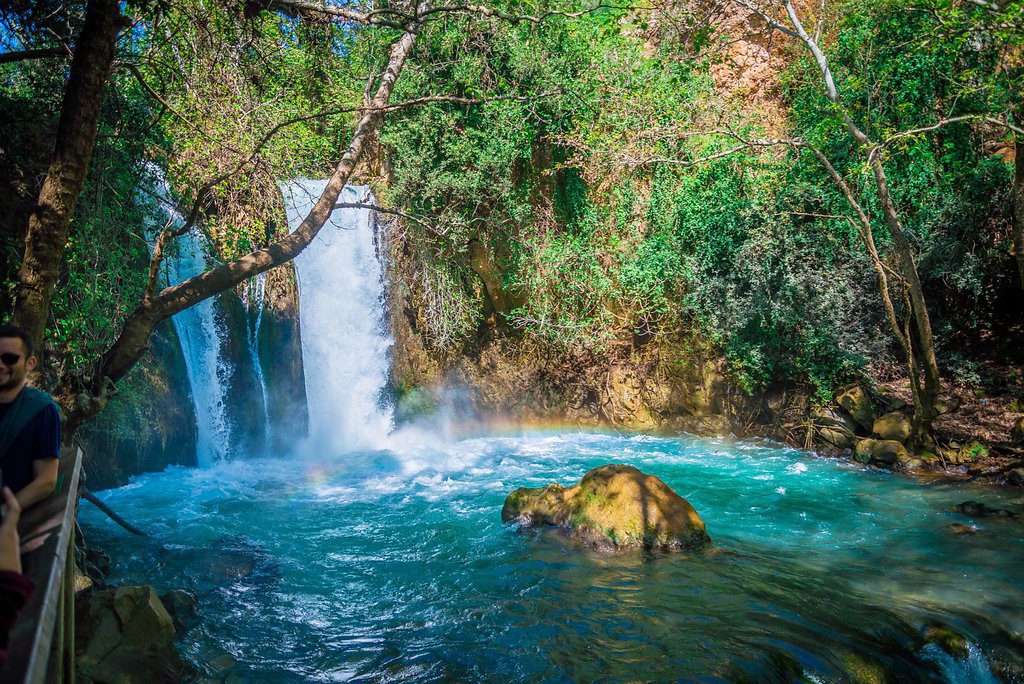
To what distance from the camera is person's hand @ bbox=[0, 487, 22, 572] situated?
1.68 metres

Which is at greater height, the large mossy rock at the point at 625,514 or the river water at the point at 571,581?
the large mossy rock at the point at 625,514

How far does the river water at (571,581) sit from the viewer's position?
14.5ft

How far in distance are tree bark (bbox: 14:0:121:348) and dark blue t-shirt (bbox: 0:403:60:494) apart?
2550 millimetres

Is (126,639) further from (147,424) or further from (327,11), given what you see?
(147,424)

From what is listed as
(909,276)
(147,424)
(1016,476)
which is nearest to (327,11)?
(147,424)

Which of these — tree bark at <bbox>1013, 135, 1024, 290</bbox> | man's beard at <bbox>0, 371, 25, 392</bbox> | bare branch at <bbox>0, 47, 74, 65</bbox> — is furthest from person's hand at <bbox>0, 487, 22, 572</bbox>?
tree bark at <bbox>1013, 135, 1024, 290</bbox>

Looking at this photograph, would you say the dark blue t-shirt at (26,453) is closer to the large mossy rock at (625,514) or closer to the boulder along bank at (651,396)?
the large mossy rock at (625,514)

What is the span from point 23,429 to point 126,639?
218 centimetres

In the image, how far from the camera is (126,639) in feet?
13.4

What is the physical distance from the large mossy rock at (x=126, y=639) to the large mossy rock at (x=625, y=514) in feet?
12.2

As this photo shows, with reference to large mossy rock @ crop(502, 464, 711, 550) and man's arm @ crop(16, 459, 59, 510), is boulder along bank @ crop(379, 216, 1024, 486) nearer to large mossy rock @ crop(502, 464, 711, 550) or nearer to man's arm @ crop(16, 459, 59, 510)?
large mossy rock @ crop(502, 464, 711, 550)

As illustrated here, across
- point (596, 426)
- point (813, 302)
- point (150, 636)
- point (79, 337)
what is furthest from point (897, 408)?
point (79, 337)

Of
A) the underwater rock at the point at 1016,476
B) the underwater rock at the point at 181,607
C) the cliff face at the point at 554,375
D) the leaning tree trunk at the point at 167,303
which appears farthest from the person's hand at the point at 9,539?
the cliff face at the point at 554,375

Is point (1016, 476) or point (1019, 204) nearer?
point (1019, 204)
